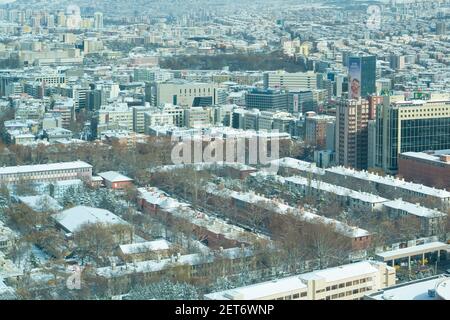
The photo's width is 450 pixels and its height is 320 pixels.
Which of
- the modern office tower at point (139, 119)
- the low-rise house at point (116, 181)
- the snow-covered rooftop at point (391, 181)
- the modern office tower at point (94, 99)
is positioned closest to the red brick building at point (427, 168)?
the snow-covered rooftop at point (391, 181)

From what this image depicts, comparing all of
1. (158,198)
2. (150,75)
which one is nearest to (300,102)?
(150,75)

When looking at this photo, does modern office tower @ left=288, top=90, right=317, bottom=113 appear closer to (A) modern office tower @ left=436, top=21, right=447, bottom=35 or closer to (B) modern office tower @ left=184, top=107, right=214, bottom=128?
(B) modern office tower @ left=184, top=107, right=214, bottom=128

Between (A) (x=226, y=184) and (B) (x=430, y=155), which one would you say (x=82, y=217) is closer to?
(A) (x=226, y=184)

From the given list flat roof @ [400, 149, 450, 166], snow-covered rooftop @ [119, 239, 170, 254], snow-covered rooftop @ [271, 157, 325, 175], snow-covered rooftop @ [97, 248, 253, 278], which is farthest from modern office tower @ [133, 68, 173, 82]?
snow-covered rooftop @ [97, 248, 253, 278]

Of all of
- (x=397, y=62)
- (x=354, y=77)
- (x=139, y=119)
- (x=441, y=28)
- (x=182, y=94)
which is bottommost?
(x=139, y=119)

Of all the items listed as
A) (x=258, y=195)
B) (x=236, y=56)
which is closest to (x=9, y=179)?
(x=258, y=195)
